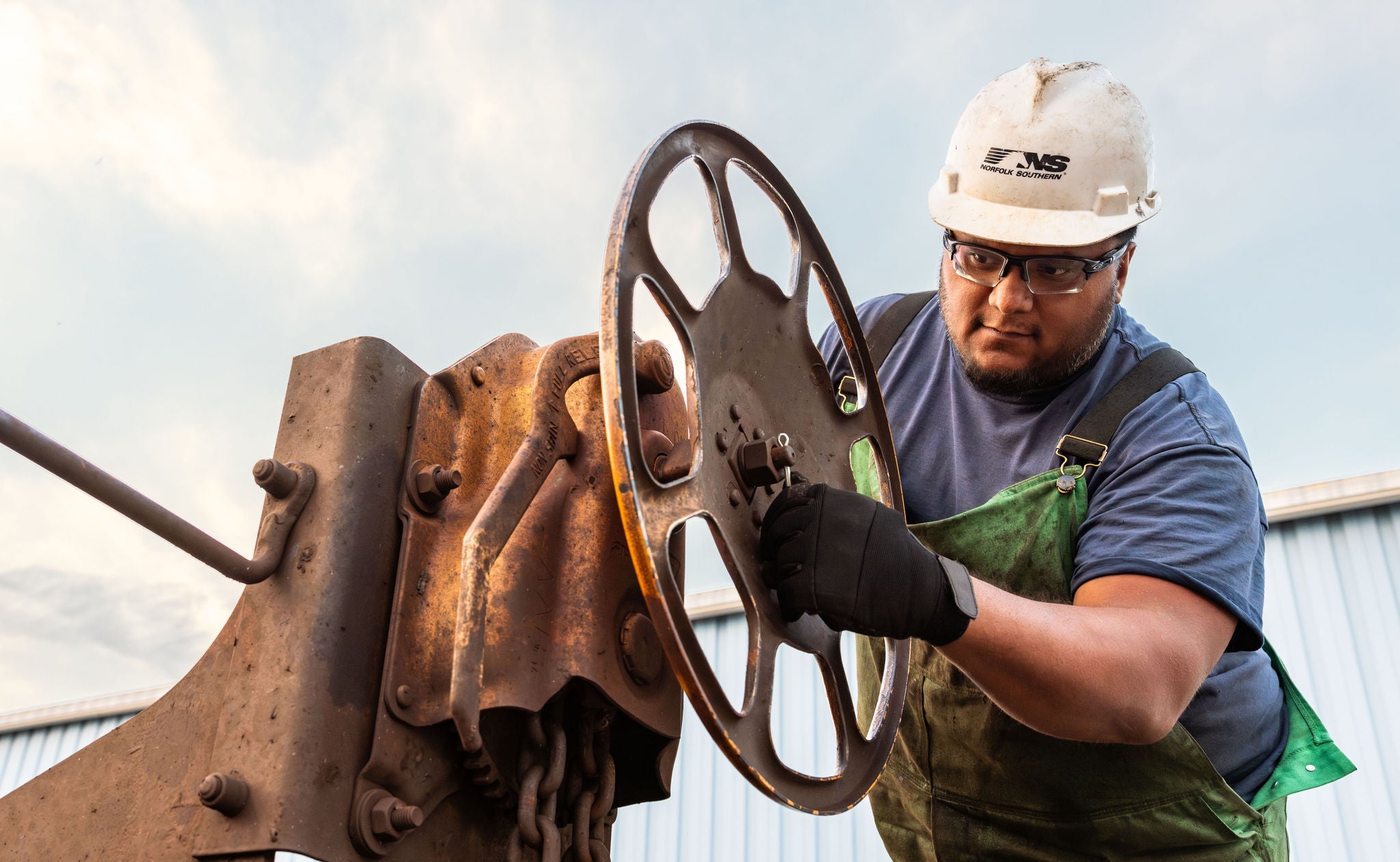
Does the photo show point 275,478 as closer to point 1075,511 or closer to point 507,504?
point 507,504

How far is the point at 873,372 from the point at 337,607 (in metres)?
1.11

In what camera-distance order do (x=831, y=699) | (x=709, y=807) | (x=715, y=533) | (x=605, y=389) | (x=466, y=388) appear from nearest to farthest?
(x=605, y=389), (x=715, y=533), (x=466, y=388), (x=831, y=699), (x=709, y=807)

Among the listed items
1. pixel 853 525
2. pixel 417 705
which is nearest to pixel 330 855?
pixel 417 705

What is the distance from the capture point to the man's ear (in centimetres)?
258

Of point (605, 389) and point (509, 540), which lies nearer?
point (605, 389)

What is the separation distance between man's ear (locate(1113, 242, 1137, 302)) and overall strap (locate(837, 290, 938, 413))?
0.45 m

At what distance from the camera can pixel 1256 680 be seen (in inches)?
96.7

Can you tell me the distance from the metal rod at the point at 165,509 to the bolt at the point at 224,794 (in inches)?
9.5

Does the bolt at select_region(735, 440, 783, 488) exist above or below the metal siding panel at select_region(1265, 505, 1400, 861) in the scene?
below

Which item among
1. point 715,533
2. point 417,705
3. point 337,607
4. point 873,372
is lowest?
point 417,705

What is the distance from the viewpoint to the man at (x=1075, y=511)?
2.05 meters

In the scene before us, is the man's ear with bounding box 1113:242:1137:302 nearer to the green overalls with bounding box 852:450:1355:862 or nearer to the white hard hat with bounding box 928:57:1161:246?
the white hard hat with bounding box 928:57:1161:246

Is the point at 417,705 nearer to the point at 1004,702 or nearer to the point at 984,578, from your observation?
the point at 1004,702

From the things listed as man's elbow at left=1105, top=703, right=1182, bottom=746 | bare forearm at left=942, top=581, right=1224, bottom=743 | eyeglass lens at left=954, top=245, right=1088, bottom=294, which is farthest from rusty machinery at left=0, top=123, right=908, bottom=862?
eyeglass lens at left=954, top=245, right=1088, bottom=294
